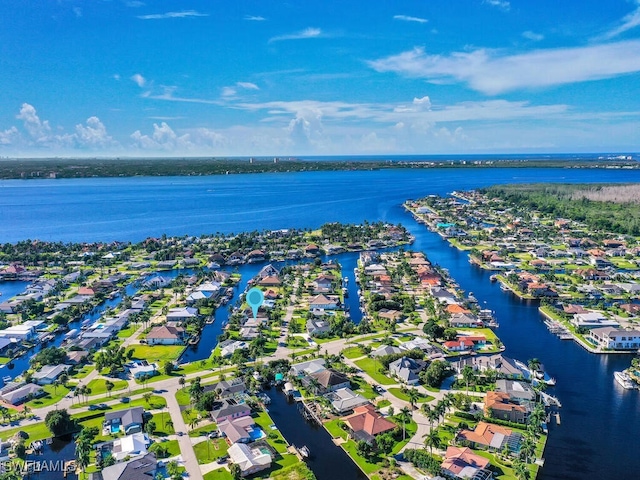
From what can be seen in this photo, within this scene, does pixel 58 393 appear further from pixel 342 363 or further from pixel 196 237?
pixel 196 237

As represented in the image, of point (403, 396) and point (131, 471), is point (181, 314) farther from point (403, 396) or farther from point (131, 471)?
point (403, 396)

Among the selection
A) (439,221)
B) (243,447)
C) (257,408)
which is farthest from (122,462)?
(439,221)

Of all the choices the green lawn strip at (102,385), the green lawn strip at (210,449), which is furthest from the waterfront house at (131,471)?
the green lawn strip at (102,385)

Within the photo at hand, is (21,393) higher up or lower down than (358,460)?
higher up

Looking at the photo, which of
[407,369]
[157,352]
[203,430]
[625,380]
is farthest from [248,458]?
[625,380]

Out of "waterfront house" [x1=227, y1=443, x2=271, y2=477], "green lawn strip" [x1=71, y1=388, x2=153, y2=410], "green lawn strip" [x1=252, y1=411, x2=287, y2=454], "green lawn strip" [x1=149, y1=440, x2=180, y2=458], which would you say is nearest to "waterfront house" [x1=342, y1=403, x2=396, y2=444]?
"green lawn strip" [x1=252, y1=411, x2=287, y2=454]

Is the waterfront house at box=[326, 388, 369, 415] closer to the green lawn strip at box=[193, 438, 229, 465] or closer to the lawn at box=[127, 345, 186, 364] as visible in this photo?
the green lawn strip at box=[193, 438, 229, 465]

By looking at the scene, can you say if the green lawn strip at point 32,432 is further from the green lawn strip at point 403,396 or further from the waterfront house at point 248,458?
the green lawn strip at point 403,396
